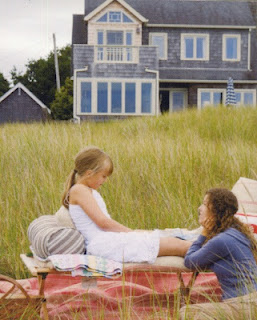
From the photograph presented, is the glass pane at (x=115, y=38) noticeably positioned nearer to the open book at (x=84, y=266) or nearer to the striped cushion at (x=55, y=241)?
the striped cushion at (x=55, y=241)

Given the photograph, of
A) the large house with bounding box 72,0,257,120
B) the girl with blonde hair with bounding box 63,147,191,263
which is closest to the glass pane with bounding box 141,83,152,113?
the large house with bounding box 72,0,257,120

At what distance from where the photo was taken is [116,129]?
12914mm

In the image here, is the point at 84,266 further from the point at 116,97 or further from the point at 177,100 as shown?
the point at 177,100

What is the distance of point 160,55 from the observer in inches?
972

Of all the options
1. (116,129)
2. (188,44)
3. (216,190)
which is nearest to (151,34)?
(188,44)

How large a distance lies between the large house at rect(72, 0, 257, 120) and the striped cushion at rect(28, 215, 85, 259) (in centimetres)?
1807

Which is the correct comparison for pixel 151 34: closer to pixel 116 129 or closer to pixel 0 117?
pixel 0 117

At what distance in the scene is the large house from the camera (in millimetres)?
22719

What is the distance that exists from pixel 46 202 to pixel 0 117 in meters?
21.7

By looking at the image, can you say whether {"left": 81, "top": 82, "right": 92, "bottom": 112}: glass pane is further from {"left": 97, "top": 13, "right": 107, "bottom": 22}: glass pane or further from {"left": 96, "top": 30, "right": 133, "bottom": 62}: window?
{"left": 97, "top": 13, "right": 107, "bottom": 22}: glass pane

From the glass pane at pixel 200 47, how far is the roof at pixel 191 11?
64cm

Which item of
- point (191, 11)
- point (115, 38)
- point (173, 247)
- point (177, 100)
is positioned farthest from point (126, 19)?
point (173, 247)

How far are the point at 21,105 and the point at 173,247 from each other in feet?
77.3

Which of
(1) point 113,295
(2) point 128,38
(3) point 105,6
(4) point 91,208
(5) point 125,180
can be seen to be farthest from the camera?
(2) point 128,38
